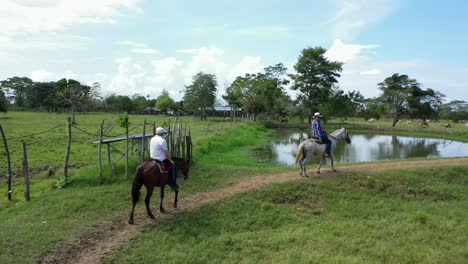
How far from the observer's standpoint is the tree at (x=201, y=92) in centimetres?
5912

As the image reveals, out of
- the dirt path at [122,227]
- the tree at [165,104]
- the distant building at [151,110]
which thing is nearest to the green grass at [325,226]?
the dirt path at [122,227]

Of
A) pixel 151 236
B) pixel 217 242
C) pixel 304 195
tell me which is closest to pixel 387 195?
pixel 304 195

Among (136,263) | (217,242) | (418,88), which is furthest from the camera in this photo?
(418,88)

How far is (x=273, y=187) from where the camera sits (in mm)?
10656

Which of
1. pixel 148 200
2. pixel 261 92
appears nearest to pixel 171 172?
pixel 148 200

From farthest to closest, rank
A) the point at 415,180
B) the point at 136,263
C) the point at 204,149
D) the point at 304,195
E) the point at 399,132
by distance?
the point at 399,132
the point at 204,149
the point at 415,180
the point at 304,195
the point at 136,263

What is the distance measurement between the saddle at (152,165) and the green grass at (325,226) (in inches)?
51.9

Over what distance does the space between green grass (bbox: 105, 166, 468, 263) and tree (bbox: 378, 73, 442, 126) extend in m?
43.2

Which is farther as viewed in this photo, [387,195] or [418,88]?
[418,88]

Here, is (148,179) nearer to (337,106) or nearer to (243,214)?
(243,214)

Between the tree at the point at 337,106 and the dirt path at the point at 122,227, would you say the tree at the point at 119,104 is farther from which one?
the dirt path at the point at 122,227

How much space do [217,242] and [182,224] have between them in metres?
1.25

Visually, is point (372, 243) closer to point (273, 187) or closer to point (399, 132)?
point (273, 187)

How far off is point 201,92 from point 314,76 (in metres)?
19.9
